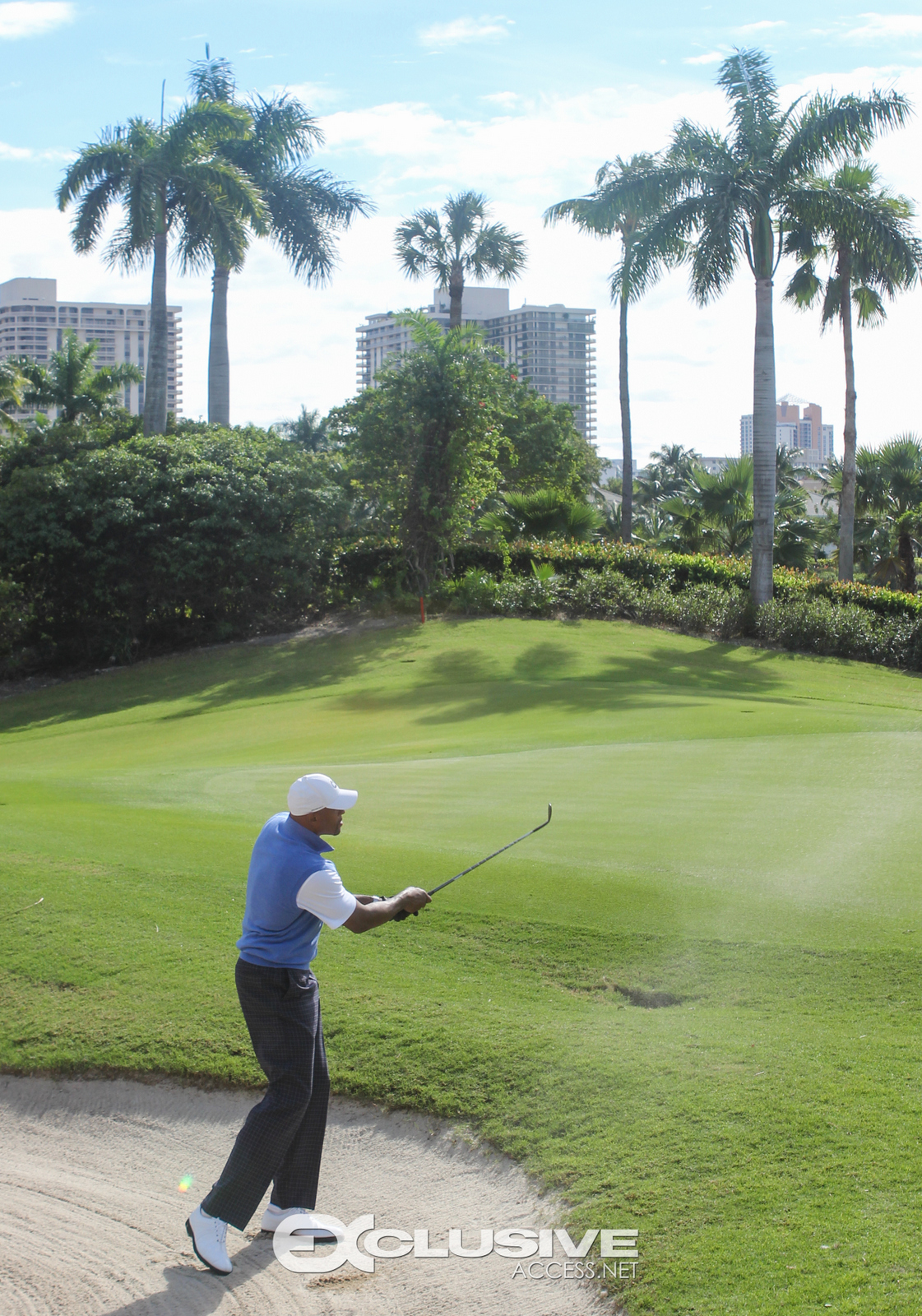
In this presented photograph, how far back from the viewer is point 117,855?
8945mm

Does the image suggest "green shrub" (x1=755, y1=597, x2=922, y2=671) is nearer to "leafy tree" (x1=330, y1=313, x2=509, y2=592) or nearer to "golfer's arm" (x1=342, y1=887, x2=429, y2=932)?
"leafy tree" (x1=330, y1=313, x2=509, y2=592)

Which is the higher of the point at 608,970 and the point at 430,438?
the point at 430,438

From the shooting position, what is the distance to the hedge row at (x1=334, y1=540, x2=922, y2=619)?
32.7m

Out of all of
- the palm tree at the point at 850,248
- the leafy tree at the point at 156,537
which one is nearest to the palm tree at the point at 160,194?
the leafy tree at the point at 156,537

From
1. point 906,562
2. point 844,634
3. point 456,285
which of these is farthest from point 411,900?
point 456,285

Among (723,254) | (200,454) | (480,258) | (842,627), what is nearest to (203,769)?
(200,454)

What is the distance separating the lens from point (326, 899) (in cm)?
432

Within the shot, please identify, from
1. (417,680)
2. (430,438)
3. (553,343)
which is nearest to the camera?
(417,680)

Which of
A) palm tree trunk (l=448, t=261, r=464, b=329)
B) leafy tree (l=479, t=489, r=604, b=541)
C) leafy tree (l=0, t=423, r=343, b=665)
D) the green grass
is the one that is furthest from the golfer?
palm tree trunk (l=448, t=261, r=464, b=329)

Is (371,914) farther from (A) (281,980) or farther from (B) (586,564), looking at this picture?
(B) (586,564)

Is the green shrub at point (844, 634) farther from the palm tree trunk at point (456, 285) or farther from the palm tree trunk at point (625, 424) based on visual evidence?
the palm tree trunk at point (456, 285)

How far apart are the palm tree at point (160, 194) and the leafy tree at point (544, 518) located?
11.5 meters

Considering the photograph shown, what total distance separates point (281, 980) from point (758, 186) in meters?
30.0

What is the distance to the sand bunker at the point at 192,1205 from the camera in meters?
4.17
